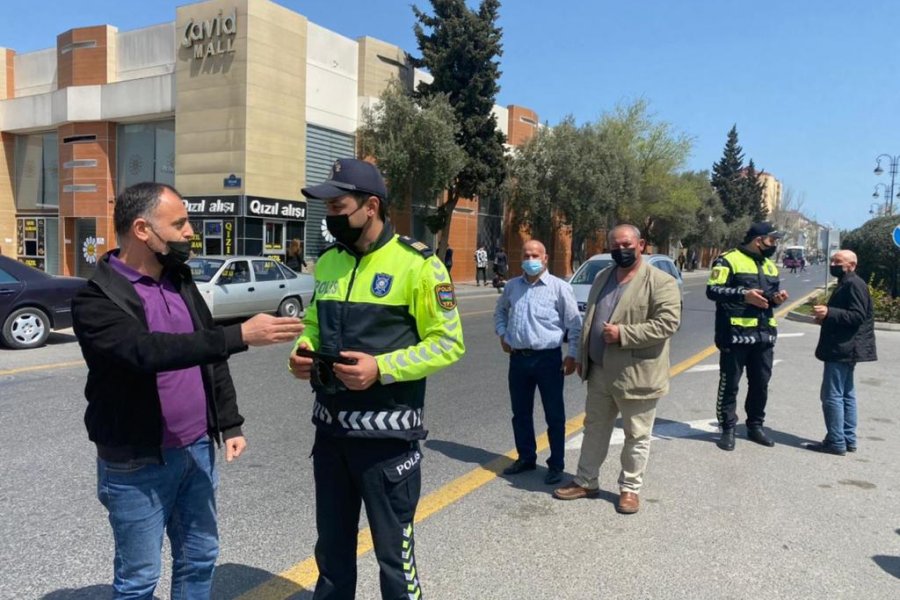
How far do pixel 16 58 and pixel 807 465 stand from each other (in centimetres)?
3412

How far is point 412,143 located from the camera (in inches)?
932

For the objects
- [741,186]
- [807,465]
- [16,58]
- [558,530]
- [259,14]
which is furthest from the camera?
[741,186]

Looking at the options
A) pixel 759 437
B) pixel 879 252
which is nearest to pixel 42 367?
pixel 759 437

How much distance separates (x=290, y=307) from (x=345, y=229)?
38.7 ft

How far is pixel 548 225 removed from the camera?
34.5 m

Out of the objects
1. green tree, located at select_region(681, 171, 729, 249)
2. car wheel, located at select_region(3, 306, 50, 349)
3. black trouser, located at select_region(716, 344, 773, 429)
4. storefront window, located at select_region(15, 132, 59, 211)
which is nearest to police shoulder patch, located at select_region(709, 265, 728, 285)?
black trouser, located at select_region(716, 344, 773, 429)

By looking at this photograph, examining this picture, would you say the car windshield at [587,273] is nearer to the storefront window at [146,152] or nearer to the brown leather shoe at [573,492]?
the brown leather shoe at [573,492]

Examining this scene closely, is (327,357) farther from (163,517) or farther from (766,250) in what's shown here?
(766,250)

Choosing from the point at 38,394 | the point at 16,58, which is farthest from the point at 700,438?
the point at 16,58

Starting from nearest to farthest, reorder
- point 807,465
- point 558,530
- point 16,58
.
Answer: point 558,530 < point 807,465 < point 16,58

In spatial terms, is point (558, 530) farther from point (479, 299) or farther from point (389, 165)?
point (389, 165)

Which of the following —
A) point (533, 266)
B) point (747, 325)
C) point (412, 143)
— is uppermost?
point (412, 143)

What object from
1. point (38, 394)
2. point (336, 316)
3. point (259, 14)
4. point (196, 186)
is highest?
point (259, 14)

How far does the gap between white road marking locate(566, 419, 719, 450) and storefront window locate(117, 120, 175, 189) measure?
2215 centimetres
